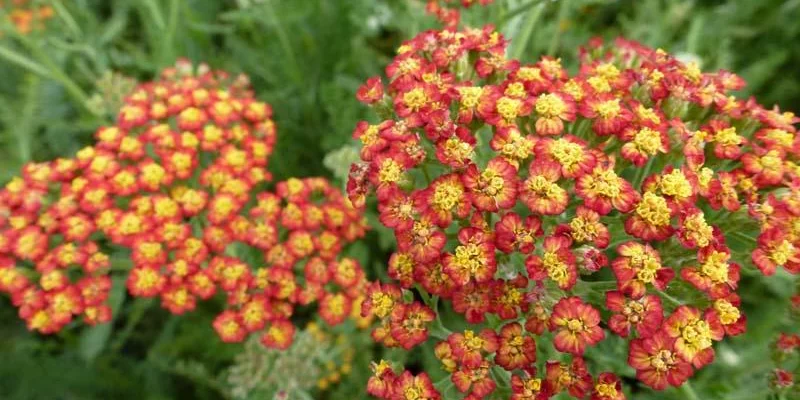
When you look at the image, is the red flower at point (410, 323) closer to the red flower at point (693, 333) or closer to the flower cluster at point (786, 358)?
the red flower at point (693, 333)

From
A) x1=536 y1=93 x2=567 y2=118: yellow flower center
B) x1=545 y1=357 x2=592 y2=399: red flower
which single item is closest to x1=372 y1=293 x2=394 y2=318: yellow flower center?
x1=545 y1=357 x2=592 y2=399: red flower

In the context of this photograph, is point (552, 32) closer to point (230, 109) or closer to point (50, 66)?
point (230, 109)

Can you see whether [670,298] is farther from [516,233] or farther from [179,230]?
[179,230]

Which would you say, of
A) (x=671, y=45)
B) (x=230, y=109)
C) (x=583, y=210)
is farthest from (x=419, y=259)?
(x=671, y=45)

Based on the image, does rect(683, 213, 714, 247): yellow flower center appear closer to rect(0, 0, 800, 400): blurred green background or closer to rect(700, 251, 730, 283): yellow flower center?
rect(700, 251, 730, 283): yellow flower center

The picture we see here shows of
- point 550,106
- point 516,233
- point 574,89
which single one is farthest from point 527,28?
point 516,233

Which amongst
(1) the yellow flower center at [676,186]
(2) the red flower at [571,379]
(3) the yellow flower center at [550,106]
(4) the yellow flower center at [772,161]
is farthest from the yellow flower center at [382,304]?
(4) the yellow flower center at [772,161]
